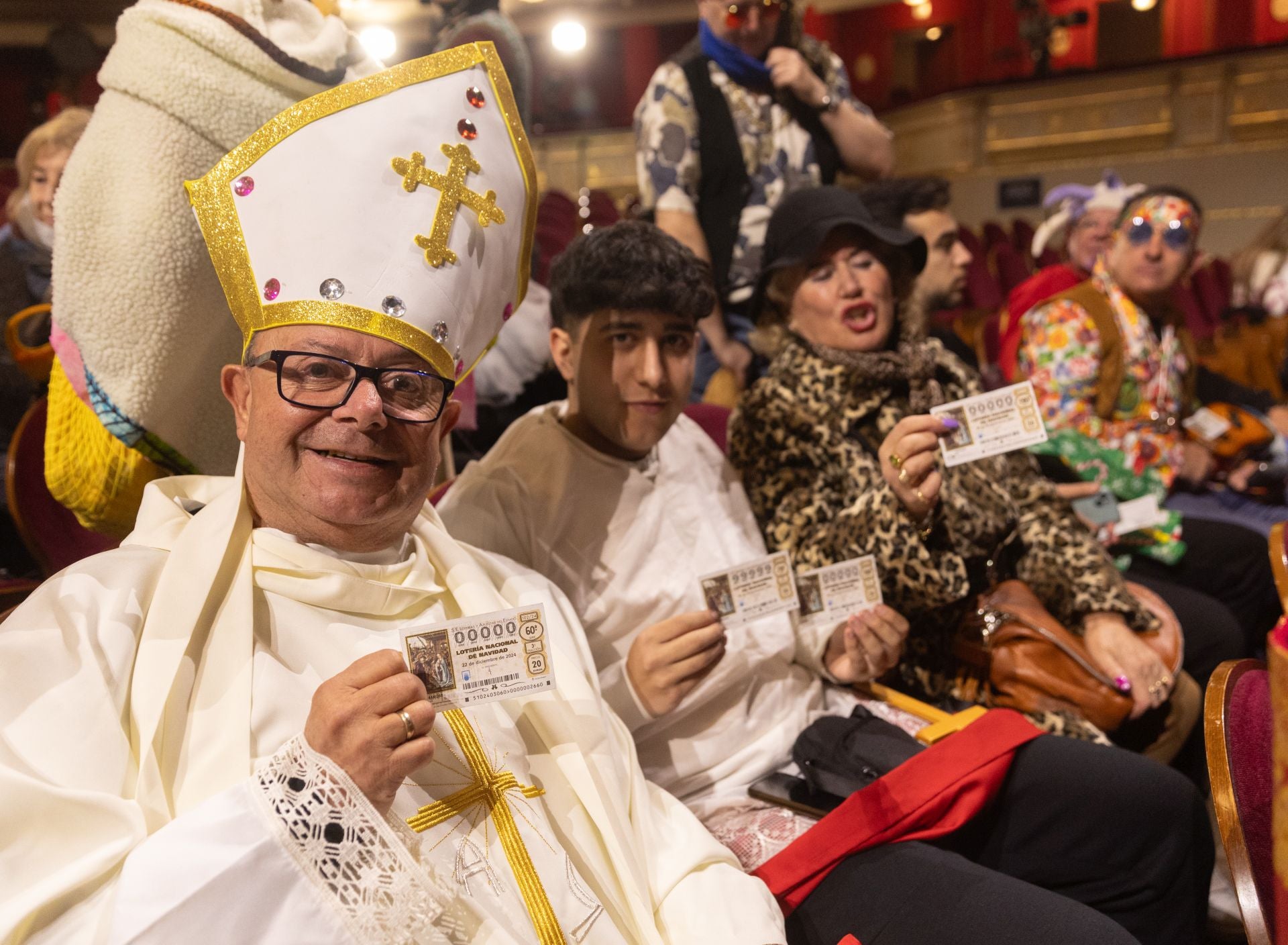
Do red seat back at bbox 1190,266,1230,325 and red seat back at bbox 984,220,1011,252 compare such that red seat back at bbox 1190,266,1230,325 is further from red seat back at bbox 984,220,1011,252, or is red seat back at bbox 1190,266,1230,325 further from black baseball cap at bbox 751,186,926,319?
black baseball cap at bbox 751,186,926,319

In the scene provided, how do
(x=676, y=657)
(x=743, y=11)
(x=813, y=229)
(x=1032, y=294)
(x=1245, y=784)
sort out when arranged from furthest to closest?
1. (x=1032, y=294)
2. (x=743, y=11)
3. (x=813, y=229)
4. (x=676, y=657)
5. (x=1245, y=784)

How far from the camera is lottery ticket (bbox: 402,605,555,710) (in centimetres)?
116

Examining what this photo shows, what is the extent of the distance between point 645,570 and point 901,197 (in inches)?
69.4

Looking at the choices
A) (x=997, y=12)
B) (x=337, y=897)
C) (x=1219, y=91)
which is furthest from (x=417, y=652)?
(x=997, y=12)

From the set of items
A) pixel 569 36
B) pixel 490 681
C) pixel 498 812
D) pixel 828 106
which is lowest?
pixel 498 812

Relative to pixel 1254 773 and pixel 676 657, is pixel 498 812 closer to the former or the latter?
pixel 676 657

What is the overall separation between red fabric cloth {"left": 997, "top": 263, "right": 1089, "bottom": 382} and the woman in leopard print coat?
1.15 meters

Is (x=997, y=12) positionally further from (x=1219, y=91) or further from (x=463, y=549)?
(x=463, y=549)

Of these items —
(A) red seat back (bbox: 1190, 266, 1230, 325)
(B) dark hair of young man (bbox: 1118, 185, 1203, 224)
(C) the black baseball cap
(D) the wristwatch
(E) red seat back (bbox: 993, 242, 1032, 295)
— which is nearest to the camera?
(C) the black baseball cap

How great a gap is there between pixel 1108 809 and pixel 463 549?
1.29 metres

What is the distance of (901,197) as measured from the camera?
3133 mm

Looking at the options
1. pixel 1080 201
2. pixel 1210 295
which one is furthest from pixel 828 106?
pixel 1210 295

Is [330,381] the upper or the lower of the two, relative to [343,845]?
upper

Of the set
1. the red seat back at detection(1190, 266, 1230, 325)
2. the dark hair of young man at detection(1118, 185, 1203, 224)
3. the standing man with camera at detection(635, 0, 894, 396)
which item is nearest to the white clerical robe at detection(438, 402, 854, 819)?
the standing man with camera at detection(635, 0, 894, 396)
